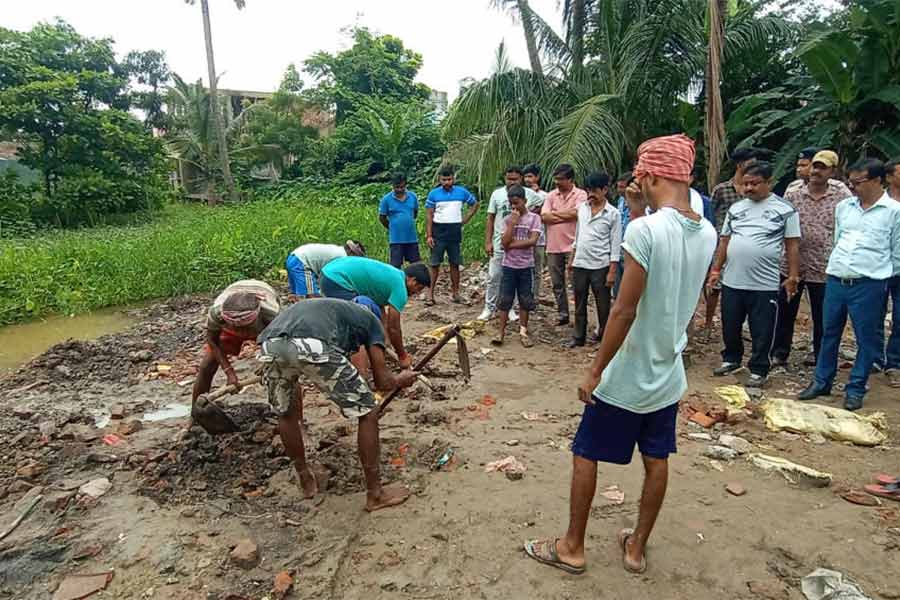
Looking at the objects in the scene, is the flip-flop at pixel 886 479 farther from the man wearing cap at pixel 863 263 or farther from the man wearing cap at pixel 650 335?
the man wearing cap at pixel 650 335

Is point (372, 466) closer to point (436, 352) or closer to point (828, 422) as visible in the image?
point (436, 352)

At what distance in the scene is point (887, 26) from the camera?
697 centimetres

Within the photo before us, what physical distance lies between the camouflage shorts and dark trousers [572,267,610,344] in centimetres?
314

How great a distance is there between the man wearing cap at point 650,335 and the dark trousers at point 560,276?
397 centimetres

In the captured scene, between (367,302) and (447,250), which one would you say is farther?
(447,250)

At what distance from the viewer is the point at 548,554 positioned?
2.57m

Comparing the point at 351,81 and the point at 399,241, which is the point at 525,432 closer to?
the point at 399,241

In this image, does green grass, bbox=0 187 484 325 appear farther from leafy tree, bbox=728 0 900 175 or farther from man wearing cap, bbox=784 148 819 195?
man wearing cap, bbox=784 148 819 195

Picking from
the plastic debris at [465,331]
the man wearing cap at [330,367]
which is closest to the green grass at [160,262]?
the plastic debris at [465,331]

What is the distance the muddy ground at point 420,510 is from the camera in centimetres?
254

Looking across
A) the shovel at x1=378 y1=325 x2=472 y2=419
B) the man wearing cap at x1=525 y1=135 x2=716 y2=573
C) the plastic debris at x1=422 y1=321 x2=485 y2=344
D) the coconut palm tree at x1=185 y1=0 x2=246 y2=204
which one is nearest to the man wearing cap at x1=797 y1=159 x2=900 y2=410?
the man wearing cap at x1=525 y1=135 x2=716 y2=573

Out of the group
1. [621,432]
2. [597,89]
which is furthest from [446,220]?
[621,432]

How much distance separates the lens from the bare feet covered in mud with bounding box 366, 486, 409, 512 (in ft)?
10.1

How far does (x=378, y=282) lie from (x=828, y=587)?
258 centimetres
